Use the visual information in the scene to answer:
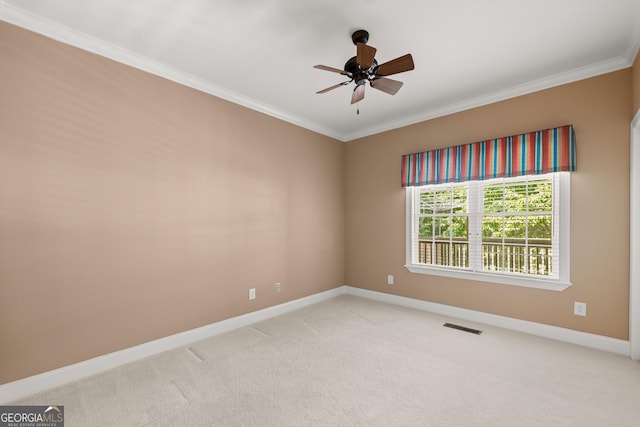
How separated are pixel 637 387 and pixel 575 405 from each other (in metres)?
0.69

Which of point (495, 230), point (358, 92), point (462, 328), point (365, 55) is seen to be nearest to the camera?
point (365, 55)

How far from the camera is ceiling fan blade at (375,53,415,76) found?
2162mm

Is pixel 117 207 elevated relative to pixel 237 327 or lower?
elevated

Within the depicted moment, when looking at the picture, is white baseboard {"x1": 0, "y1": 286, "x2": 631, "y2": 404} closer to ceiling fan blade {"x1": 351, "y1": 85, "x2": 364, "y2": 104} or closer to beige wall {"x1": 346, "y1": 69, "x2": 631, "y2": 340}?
beige wall {"x1": 346, "y1": 69, "x2": 631, "y2": 340}

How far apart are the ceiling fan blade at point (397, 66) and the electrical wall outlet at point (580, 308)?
2.91 m

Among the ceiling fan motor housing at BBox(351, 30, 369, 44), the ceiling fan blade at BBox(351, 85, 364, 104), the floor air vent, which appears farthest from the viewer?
the floor air vent

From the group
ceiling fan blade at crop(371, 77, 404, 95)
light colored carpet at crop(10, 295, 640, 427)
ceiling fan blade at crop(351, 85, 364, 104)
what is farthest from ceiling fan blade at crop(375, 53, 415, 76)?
light colored carpet at crop(10, 295, 640, 427)

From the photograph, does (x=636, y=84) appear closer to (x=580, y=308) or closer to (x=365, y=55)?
(x=580, y=308)

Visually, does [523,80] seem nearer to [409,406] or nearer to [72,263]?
[409,406]

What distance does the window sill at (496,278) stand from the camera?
3.06m

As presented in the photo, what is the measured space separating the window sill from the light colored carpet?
560 mm

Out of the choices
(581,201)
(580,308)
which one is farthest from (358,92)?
(580,308)

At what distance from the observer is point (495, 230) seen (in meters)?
3.54

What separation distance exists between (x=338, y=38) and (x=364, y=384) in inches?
111
